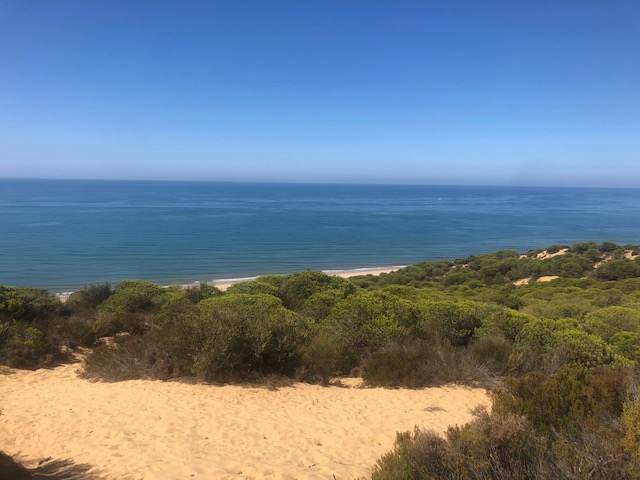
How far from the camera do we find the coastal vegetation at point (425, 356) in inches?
139

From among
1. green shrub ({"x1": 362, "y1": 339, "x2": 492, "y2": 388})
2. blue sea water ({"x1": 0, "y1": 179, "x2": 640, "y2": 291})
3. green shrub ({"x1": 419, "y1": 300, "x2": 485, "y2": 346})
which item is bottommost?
blue sea water ({"x1": 0, "y1": 179, "x2": 640, "y2": 291})

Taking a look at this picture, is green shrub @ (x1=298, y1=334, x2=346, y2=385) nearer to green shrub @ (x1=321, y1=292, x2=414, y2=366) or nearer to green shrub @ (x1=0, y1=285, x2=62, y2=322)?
green shrub @ (x1=321, y1=292, x2=414, y2=366)

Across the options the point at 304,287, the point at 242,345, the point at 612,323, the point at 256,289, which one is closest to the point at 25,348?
the point at 242,345

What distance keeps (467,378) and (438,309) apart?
2.32m

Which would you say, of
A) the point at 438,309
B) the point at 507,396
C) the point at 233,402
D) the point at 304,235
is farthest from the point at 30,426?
the point at 304,235

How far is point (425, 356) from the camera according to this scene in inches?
324

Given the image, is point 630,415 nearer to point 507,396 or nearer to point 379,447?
point 507,396

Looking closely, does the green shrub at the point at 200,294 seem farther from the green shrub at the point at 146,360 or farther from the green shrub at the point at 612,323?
the green shrub at the point at 612,323

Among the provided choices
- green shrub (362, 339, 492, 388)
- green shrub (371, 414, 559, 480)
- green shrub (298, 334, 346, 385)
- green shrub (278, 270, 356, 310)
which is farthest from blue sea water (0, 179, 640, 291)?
green shrub (371, 414, 559, 480)

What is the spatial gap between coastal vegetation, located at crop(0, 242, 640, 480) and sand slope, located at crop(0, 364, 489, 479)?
522 mm

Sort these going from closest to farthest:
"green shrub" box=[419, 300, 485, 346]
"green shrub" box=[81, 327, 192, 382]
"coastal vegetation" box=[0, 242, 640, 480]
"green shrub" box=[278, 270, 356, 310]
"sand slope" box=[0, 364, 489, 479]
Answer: "coastal vegetation" box=[0, 242, 640, 480]
"sand slope" box=[0, 364, 489, 479]
"green shrub" box=[81, 327, 192, 382]
"green shrub" box=[419, 300, 485, 346]
"green shrub" box=[278, 270, 356, 310]

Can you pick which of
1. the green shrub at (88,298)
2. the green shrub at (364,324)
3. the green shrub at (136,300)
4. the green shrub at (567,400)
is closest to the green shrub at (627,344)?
the green shrub at (567,400)

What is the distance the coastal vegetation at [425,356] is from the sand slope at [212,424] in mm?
522

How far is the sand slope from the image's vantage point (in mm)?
4891
